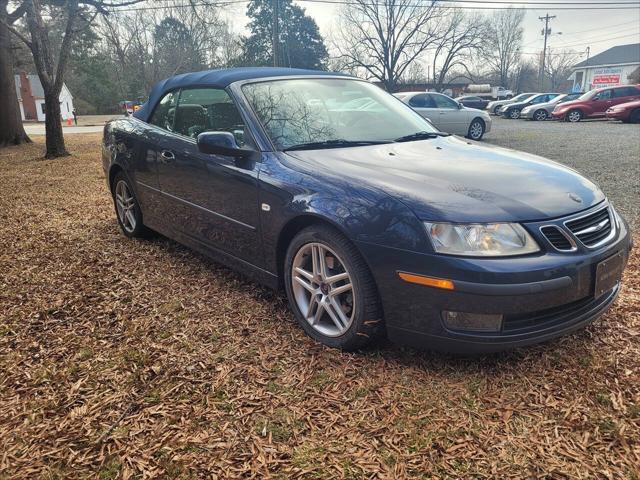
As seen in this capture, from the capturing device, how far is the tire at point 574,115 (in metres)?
23.3

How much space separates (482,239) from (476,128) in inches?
523

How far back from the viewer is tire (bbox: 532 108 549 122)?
1014 inches

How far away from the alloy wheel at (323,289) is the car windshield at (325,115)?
737 millimetres

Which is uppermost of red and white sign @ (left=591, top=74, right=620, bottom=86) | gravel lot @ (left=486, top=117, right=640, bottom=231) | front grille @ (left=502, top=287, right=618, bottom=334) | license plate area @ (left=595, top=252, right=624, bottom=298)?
red and white sign @ (left=591, top=74, right=620, bottom=86)

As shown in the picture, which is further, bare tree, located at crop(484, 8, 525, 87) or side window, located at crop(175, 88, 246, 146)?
bare tree, located at crop(484, 8, 525, 87)

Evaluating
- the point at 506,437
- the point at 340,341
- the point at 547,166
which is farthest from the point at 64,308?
the point at 547,166

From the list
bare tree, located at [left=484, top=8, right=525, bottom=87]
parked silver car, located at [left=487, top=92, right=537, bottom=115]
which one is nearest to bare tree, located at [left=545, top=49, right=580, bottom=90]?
bare tree, located at [left=484, top=8, right=525, bottom=87]

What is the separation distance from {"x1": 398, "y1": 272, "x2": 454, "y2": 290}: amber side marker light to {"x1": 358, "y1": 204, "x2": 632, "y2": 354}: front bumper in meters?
0.02

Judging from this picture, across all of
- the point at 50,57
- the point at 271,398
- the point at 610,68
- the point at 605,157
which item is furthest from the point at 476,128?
the point at 610,68

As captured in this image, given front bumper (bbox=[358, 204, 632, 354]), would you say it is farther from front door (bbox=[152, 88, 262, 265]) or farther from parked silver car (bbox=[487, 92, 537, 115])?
parked silver car (bbox=[487, 92, 537, 115])

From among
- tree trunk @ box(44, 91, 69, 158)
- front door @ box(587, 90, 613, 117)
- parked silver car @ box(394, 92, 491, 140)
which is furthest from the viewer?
front door @ box(587, 90, 613, 117)

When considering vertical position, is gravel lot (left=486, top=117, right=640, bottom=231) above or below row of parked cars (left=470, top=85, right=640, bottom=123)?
below

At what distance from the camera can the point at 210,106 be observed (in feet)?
12.0

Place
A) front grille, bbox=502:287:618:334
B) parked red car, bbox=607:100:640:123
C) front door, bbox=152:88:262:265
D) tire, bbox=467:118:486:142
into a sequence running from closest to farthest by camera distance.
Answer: front grille, bbox=502:287:618:334 → front door, bbox=152:88:262:265 → tire, bbox=467:118:486:142 → parked red car, bbox=607:100:640:123
